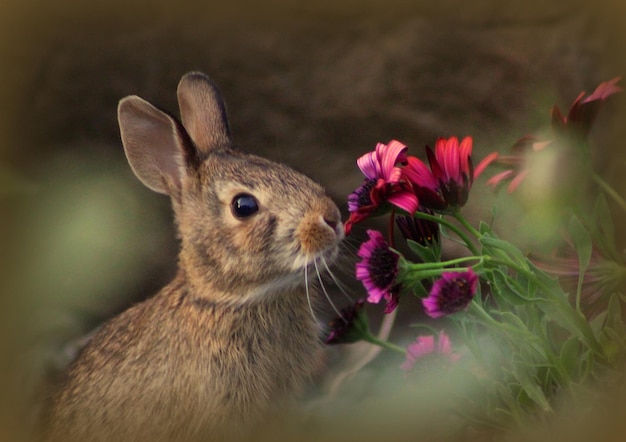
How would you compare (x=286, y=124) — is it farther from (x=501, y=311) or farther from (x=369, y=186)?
(x=501, y=311)

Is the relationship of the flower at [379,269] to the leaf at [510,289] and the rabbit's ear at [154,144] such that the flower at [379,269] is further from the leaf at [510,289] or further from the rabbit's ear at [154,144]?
the rabbit's ear at [154,144]

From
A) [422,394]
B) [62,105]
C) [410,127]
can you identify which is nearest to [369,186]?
[410,127]

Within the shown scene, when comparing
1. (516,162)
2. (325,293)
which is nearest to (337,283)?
(325,293)

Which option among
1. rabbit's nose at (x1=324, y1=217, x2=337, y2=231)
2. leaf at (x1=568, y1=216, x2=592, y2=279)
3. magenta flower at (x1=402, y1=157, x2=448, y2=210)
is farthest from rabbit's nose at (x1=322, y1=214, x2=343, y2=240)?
leaf at (x1=568, y1=216, x2=592, y2=279)

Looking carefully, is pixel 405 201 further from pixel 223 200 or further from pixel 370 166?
pixel 223 200

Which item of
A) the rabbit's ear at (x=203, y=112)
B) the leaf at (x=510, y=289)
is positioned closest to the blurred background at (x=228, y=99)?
the rabbit's ear at (x=203, y=112)
